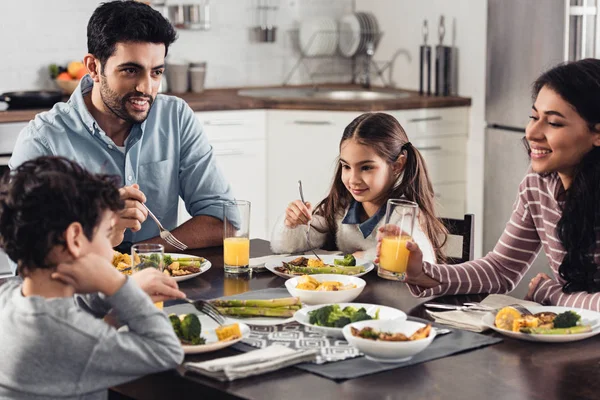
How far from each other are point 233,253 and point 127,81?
72cm

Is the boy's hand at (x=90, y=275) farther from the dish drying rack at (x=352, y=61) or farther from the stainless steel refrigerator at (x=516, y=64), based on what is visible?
the dish drying rack at (x=352, y=61)

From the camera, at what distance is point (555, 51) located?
14.0ft

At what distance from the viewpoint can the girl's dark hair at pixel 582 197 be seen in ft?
7.04

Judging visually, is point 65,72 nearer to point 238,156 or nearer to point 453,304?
point 238,156

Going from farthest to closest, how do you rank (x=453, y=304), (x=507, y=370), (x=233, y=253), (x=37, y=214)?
(x=233, y=253), (x=453, y=304), (x=507, y=370), (x=37, y=214)

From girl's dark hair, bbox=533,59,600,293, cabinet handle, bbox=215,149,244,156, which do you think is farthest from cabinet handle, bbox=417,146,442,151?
girl's dark hair, bbox=533,59,600,293

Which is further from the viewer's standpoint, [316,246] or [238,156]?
[238,156]

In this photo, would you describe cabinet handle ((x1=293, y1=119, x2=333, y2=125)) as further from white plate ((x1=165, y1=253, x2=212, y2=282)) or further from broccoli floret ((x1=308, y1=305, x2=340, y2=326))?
broccoli floret ((x1=308, y1=305, x2=340, y2=326))

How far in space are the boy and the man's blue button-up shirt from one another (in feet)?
3.89

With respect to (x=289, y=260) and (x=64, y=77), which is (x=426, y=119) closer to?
(x=64, y=77)

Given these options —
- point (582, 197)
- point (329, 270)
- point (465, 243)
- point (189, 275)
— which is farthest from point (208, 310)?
point (465, 243)

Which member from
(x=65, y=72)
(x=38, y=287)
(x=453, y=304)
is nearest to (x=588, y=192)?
(x=453, y=304)

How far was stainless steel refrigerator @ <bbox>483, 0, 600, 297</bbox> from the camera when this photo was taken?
417cm

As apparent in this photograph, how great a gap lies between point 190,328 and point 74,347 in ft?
0.87
